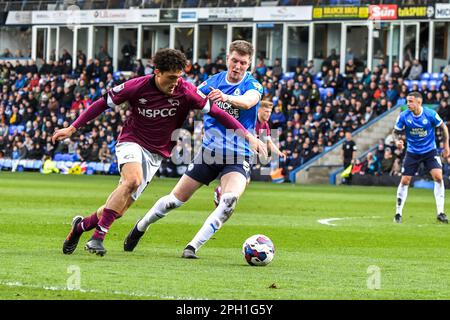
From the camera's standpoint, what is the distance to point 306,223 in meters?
20.6

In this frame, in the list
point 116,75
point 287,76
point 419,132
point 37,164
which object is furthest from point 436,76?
point 419,132

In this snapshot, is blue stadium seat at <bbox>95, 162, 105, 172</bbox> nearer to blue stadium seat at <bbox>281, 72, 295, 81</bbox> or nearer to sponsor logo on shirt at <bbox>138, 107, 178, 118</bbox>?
blue stadium seat at <bbox>281, 72, 295, 81</bbox>

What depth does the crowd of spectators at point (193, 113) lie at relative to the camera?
4422 centimetres

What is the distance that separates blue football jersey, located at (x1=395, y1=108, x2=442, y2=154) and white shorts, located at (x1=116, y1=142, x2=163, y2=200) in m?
9.83

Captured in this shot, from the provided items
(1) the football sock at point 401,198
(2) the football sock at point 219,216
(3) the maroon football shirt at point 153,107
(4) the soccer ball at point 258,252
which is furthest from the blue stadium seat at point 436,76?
(4) the soccer ball at point 258,252

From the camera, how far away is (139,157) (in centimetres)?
1257

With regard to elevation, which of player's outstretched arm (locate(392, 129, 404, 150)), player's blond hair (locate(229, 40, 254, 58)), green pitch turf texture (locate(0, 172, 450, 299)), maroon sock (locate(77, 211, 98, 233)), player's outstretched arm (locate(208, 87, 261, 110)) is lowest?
green pitch turf texture (locate(0, 172, 450, 299))

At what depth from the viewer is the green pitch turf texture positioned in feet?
31.3

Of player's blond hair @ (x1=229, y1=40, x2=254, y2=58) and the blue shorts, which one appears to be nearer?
player's blond hair @ (x1=229, y1=40, x2=254, y2=58)

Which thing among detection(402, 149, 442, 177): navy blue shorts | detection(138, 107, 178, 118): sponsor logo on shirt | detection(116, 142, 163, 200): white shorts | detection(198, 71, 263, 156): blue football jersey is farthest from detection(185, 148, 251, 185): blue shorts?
detection(402, 149, 442, 177): navy blue shorts

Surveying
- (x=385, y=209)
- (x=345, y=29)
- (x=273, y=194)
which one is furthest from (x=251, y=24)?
(x=385, y=209)

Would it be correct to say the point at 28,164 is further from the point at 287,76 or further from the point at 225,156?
the point at 225,156
